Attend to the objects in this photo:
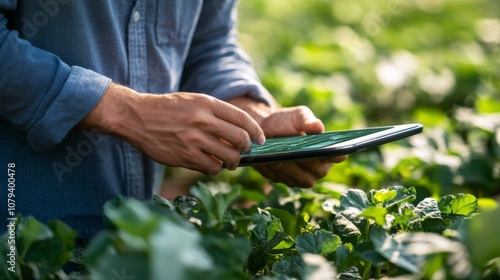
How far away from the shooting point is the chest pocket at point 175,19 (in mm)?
2170

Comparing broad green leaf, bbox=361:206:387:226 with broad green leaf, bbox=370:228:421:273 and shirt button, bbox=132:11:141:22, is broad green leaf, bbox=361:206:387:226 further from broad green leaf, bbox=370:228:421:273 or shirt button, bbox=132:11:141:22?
shirt button, bbox=132:11:141:22

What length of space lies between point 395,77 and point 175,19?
7.15 feet

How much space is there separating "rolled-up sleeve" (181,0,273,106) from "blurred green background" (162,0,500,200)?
0.36 metres

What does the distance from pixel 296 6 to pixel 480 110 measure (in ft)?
11.5

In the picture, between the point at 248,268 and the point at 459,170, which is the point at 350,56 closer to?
the point at 459,170

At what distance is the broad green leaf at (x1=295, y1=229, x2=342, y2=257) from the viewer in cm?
166

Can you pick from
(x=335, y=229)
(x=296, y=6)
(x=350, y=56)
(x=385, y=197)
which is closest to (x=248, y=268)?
(x=335, y=229)

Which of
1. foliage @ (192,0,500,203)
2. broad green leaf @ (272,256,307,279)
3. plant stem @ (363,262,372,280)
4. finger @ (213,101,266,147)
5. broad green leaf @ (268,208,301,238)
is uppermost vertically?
finger @ (213,101,266,147)

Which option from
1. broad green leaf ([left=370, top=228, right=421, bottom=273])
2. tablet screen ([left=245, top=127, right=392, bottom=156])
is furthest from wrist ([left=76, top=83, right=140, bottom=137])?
broad green leaf ([left=370, top=228, right=421, bottom=273])

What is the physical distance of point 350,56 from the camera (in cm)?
452

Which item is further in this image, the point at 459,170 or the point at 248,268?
the point at 459,170

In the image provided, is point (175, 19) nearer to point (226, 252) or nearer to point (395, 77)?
point (226, 252)

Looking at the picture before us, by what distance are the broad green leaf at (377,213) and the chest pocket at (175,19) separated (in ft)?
2.75

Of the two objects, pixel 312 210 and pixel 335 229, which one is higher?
pixel 335 229
